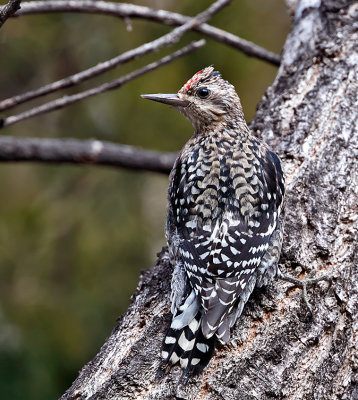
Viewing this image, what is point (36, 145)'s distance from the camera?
478cm

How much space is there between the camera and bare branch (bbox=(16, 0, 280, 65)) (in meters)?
4.29

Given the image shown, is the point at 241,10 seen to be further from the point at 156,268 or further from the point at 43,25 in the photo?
the point at 156,268

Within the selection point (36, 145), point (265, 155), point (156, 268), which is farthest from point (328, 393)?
point (36, 145)

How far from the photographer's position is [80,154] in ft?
16.1

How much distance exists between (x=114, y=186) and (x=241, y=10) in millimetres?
2169

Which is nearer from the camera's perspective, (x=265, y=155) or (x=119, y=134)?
(x=265, y=155)

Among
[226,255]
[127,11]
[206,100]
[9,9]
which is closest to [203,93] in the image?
[206,100]

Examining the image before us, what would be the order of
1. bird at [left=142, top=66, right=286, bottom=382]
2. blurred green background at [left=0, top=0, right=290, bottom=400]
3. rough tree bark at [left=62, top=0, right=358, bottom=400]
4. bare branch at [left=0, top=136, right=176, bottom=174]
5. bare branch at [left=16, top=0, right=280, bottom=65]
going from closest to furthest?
rough tree bark at [left=62, top=0, right=358, bottom=400], bird at [left=142, top=66, right=286, bottom=382], bare branch at [left=16, top=0, right=280, bottom=65], bare branch at [left=0, top=136, right=176, bottom=174], blurred green background at [left=0, top=0, right=290, bottom=400]

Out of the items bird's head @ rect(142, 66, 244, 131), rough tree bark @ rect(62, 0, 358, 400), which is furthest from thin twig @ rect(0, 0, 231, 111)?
rough tree bark @ rect(62, 0, 358, 400)

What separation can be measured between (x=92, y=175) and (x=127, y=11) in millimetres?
2149

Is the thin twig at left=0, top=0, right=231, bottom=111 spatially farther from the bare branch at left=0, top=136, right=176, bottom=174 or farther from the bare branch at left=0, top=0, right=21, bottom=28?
the bare branch at left=0, top=0, right=21, bottom=28

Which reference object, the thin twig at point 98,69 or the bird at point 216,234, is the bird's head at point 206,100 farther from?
the thin twig at point 98,69

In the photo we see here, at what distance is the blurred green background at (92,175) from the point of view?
5785 mm

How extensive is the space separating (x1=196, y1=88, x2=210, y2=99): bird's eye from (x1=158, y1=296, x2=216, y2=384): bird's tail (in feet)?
4.91
